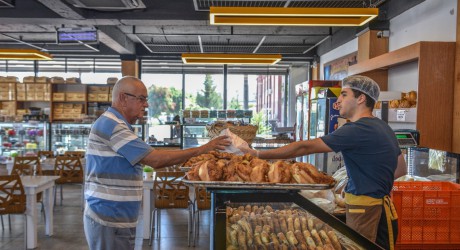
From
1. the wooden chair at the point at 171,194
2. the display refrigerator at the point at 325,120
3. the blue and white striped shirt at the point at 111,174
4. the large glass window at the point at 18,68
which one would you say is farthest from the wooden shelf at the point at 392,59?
the large glass window at the point at 18,68

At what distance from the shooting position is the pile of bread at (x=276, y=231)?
2645mm

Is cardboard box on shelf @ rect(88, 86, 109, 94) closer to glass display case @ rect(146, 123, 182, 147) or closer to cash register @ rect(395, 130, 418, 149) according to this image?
glass display case @ rect(146, 123, 182, 147)

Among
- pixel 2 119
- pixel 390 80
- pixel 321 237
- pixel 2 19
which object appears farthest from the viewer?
pixel 2 119

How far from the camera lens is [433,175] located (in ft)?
15.6

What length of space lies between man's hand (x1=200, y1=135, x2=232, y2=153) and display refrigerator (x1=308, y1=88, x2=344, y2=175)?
14.5 ft

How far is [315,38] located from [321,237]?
10706 millimetres

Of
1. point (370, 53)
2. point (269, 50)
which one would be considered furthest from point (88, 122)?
point (370, 53)

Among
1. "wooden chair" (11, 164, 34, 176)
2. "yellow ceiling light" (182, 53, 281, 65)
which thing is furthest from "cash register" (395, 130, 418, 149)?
"yellow ceiling light" (182, 53, 281, 65)

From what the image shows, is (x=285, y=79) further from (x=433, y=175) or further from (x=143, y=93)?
(x=143, y=93)

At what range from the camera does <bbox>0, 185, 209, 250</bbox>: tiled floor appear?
6172 mm

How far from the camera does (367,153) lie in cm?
279

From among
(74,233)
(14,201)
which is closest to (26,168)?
(74,233)

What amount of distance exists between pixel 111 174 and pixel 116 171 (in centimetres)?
3

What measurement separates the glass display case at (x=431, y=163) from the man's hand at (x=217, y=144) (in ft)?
8.62
